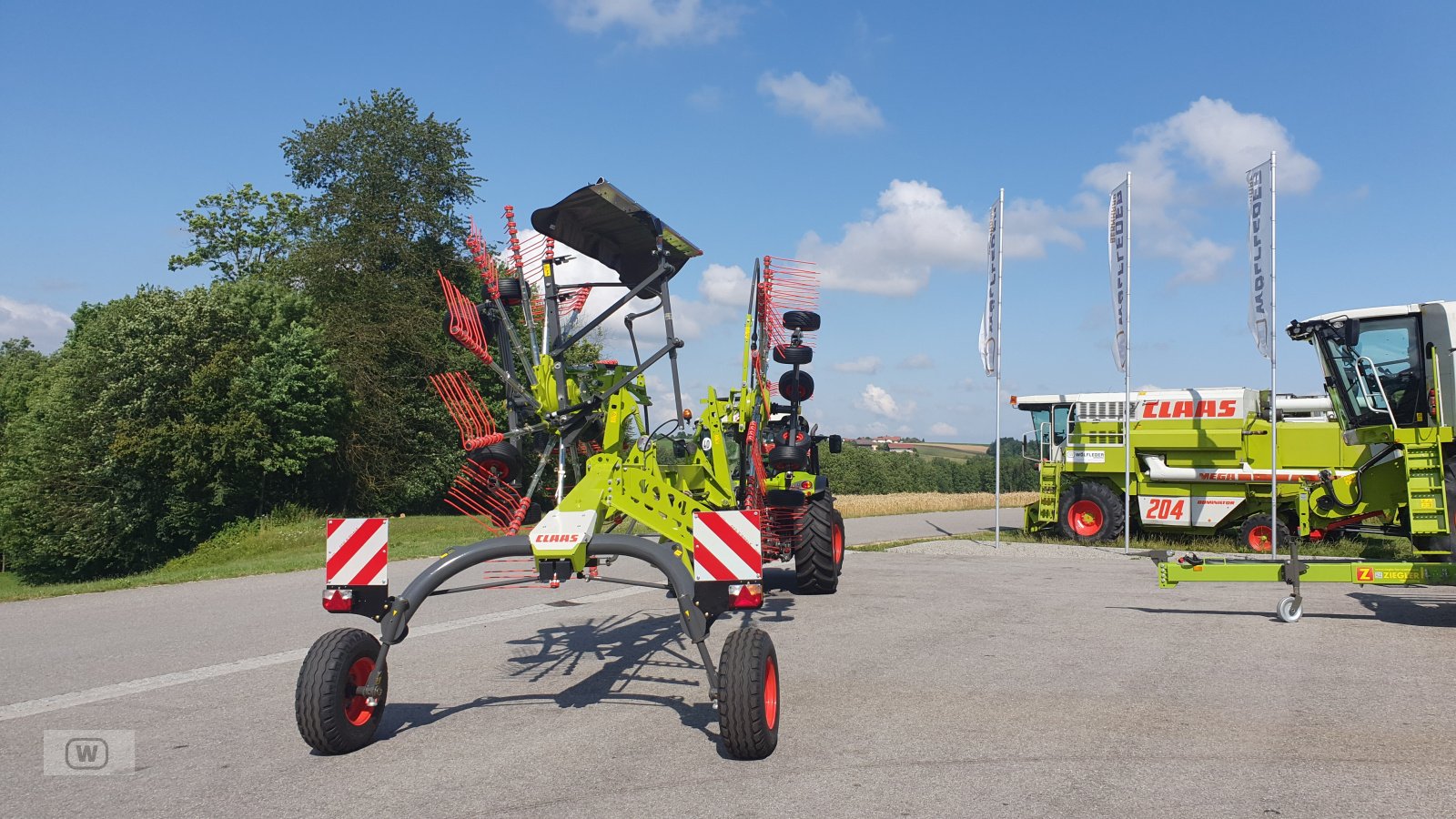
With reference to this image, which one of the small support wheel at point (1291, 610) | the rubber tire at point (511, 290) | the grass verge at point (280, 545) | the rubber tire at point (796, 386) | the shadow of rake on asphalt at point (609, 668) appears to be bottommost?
the grass verge at point (280, 545)

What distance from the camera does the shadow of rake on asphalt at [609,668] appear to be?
614cm

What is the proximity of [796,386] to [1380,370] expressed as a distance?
298 inches

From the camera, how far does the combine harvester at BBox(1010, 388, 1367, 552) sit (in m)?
18.3

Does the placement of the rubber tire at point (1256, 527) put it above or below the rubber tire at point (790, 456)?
below

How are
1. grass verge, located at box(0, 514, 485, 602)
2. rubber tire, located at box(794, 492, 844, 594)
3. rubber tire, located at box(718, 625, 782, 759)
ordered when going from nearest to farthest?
1. rubber tire, located at box(718, 625, 782, 759)
2. rubber tire, located at box(794, 492, 844, 594)
3. grass verge, located at box(0, 514, 485, 602)

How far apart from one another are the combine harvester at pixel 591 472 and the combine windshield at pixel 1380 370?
7269mm

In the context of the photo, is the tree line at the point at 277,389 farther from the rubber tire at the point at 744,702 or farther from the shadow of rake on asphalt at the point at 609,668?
the rubber tire at the point at 744,702

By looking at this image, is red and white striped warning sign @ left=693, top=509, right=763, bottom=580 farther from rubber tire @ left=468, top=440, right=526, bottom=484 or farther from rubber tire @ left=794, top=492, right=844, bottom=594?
rubber tire @ left=794, top=492, right=844, bottom=594

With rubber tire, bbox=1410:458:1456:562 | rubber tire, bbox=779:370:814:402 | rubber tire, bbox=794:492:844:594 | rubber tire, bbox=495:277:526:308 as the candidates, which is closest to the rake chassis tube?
rubber tire, bbox=495:277:526:308

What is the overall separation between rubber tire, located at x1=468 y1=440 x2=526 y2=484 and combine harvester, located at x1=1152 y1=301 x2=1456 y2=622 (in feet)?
20.6

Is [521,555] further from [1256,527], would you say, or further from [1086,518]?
[1086,518]

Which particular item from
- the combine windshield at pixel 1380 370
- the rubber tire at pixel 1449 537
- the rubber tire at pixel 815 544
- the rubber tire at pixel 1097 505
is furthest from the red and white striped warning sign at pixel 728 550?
the rubber tire at pixel 1097 505

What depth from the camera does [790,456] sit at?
30.6ft

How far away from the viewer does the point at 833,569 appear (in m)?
11.3
